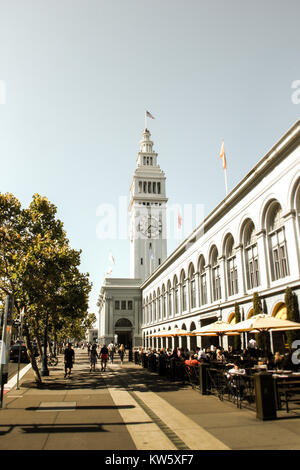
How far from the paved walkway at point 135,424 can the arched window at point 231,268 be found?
50.4 ft

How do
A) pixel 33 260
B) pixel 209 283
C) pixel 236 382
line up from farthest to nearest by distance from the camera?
pixel 209 283
pixel 33 260
pixel 236 382

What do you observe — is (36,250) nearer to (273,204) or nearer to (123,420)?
(123,420)

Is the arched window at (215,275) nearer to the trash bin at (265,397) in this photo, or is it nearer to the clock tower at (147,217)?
the trash bin at (265,397)

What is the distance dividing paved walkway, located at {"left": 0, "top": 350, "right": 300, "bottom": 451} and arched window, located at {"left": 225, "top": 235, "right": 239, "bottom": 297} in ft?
50.4

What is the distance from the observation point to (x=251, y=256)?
26656 millimetres

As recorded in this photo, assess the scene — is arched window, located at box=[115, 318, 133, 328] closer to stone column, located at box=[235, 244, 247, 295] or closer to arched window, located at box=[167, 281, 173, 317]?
arched window, located at box=[167, 281, 173, 317]

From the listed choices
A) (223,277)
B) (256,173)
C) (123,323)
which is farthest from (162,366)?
(123,323)

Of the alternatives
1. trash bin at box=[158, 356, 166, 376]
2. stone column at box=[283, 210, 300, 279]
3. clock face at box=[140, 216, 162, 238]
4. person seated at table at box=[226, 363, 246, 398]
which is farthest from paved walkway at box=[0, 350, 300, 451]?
clock face at box=[140, 216, 162, 238]

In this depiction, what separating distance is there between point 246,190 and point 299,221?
6.83 metres

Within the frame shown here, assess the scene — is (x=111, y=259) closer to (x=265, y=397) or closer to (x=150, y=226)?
(x=150, y=226)

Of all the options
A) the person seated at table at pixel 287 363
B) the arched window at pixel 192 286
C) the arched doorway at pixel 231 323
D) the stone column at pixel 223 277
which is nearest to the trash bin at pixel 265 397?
the person seated at table at pixel 287 363

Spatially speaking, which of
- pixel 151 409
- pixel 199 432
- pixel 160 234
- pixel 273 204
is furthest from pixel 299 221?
pixel 160 234

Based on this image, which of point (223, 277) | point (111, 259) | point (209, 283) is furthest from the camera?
point (111, 259)

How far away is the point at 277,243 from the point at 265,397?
1459 cm
